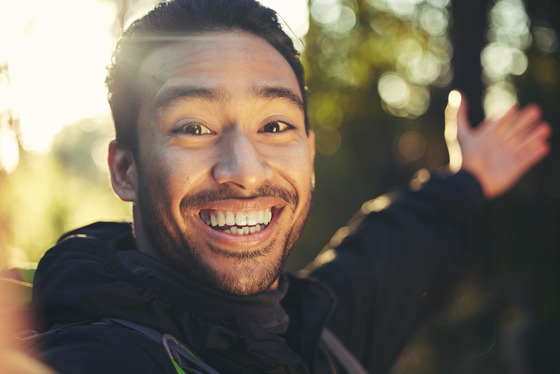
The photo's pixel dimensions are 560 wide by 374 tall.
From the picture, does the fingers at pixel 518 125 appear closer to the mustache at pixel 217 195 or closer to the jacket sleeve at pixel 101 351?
the mustache at pixel 217 195

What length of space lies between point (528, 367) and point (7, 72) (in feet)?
20.8

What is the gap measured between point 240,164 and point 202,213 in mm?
246

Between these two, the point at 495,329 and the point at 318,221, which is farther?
the point at 318,221

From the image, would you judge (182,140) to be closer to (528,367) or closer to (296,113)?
(296,113)

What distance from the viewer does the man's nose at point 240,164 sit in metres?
1.55

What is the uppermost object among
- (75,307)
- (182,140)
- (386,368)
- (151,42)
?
(151,42)

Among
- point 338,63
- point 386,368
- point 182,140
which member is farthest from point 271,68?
point 338,63

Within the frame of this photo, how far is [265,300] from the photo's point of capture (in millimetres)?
1693

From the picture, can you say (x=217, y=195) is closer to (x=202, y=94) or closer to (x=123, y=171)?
(x=202, y=94)

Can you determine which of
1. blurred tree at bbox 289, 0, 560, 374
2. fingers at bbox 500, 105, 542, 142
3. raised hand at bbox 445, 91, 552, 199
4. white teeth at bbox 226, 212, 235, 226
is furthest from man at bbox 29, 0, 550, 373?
blurred tree at bbox 289, 0, 560, 374

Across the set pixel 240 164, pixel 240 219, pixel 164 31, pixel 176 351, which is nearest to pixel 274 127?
Answer: pixel 240 164

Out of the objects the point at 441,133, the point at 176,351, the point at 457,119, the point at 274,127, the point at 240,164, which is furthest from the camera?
the point at 441,133

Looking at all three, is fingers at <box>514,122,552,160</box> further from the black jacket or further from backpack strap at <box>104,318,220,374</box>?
backpack strap at <box>104,318,220,374</box>

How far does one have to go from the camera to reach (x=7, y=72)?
491 cm
